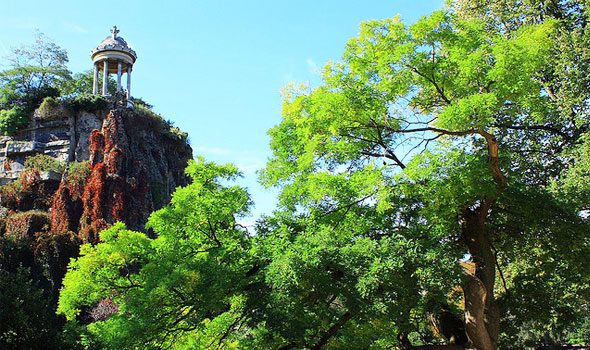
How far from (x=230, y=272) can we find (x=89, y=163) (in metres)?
25.0

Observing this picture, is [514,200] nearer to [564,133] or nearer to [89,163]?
[564,133]

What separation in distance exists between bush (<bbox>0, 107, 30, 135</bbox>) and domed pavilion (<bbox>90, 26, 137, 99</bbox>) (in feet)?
17.4

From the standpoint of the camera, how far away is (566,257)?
509 inches

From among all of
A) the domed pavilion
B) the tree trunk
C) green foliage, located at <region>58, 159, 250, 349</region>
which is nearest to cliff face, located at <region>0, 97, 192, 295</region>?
the domed pavilion

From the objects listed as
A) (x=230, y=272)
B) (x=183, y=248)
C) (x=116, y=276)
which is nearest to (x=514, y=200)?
(x=230, y=272)

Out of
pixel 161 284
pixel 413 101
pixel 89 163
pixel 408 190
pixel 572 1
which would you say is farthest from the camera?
pixel 89 163

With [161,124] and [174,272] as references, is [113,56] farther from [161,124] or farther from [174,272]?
[174,272]

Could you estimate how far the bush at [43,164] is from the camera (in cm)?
3266

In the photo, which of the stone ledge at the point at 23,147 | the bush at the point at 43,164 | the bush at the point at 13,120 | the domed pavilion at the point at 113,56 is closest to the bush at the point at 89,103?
the domed pavilion at the point at 113,56

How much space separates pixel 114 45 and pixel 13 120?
9262mm

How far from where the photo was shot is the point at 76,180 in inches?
1235

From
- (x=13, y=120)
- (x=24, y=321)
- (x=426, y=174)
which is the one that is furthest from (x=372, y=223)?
(x=13, y=120)

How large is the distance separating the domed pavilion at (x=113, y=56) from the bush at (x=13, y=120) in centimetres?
532

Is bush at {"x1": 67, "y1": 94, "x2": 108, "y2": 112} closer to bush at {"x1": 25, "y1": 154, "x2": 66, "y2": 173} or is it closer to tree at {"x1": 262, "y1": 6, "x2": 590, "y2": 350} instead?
bush at {"x1": 25, "y1": 154, "x2": 66, "y2": 173}
